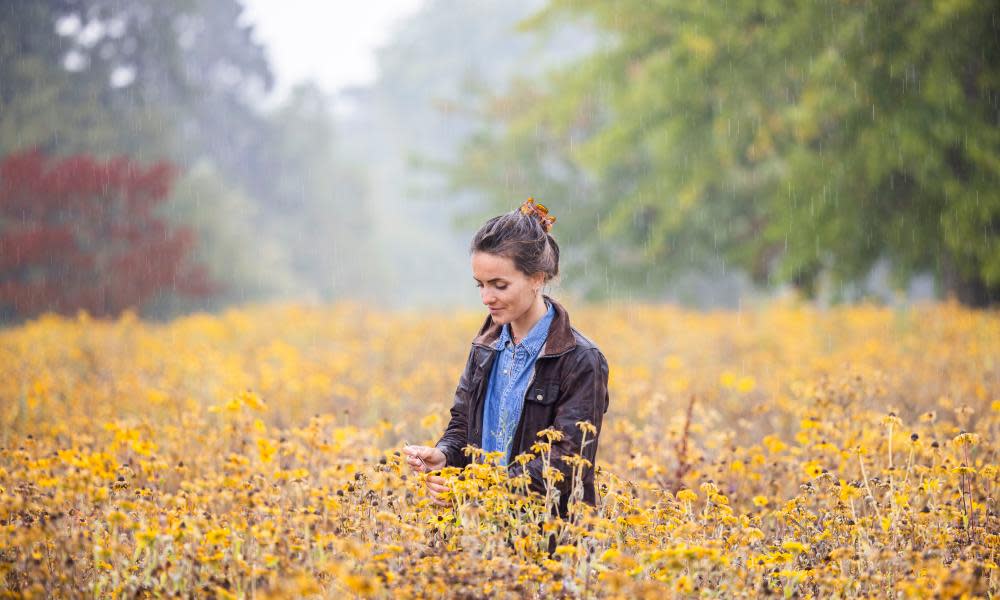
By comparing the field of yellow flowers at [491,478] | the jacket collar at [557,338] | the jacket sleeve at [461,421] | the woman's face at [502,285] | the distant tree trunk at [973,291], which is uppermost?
the distant tree trunk at [973,291]

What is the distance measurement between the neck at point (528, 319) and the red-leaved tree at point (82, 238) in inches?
513

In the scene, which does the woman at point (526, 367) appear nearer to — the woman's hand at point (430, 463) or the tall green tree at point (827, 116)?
the woman's hand at point (430, 463)

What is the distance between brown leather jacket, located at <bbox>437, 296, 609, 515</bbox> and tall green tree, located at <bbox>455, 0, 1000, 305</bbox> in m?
5.91

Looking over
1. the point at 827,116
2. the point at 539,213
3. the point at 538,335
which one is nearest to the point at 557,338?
the point at 538,335

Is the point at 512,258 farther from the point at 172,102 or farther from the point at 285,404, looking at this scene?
the point at 172,102

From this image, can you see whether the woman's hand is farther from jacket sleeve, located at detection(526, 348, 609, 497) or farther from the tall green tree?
the tall green tree

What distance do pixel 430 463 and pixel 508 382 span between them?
406mm

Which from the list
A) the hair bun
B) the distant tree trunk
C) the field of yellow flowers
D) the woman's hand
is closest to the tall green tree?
the distant tree trunk

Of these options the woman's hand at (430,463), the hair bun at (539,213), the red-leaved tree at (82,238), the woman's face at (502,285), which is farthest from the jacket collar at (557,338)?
the red-leaved tree at (82,238)

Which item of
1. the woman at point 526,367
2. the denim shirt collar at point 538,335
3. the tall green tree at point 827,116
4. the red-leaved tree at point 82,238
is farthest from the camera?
the red-leaved tree at point 82,238

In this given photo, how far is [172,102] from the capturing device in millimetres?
23266

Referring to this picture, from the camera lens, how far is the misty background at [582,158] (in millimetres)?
8039

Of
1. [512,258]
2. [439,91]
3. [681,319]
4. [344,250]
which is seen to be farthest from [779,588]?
[439,91]

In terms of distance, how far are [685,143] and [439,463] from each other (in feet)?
25.8
